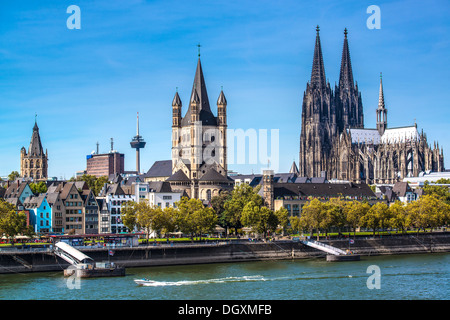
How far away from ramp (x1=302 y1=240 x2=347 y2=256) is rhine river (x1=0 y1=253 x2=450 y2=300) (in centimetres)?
881

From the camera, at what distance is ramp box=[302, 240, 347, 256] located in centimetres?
10500

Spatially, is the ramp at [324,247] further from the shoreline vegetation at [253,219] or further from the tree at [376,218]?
the tree at [376,218]

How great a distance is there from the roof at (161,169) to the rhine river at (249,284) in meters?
87.3

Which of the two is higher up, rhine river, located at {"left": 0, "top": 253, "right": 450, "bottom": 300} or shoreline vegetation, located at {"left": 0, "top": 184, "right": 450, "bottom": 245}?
shoreline vegetation, located at {"left": 0, "top": 184, "right": 450, "bottom": 245}

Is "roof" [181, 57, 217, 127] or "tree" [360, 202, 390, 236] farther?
"roof" [181, 57, 217, 127]

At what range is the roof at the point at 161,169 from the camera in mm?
182000

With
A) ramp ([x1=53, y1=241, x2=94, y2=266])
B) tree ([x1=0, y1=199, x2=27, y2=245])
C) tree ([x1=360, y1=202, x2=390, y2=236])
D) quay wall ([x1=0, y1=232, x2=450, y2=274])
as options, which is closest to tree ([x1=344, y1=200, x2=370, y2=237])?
tree ([x1=360, y1=202, x2=390, y2=236])

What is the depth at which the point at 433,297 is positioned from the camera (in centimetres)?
6988

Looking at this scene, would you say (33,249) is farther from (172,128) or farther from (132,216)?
(172,128)

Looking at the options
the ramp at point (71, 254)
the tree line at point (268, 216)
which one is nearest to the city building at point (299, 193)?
the tree line at point (268, 216)

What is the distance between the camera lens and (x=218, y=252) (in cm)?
10119

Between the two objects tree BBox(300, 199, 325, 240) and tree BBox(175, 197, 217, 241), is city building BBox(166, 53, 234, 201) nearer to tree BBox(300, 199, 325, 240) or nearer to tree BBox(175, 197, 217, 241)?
tree BBox(300, 199, 325, 240)

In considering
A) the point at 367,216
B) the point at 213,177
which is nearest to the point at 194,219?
the point at 367,216
